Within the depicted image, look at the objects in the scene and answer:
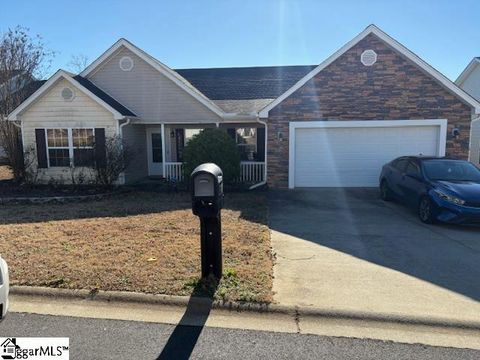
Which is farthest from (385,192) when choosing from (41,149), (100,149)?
(41,149)

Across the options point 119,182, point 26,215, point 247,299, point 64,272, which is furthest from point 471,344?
point 119,182

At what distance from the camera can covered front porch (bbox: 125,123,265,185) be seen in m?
14.8

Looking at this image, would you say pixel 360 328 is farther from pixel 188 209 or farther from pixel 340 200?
pixel 340 200

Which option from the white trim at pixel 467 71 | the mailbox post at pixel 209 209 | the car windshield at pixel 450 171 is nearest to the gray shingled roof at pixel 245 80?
the car windshield at pixel 450 171

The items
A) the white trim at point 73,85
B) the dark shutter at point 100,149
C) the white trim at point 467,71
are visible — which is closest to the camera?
the dark shutter at point 100,149

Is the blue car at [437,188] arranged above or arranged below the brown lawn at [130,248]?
above

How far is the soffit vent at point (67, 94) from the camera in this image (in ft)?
45.6

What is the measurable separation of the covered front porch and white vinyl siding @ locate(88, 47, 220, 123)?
2.05 ft

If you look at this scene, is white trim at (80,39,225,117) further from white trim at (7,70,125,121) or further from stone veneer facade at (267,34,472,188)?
stone veneer facade at (267,34,472,188)

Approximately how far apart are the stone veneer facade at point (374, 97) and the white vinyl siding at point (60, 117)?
21.0 ft

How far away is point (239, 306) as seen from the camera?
4.23m

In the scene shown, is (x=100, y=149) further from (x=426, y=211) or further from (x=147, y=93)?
(x=426, y=211)

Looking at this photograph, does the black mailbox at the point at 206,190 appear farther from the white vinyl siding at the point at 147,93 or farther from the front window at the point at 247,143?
the front window at the point at 247,143

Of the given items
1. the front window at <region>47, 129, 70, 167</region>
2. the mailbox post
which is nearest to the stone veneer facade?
the front window at <region>47, 129, 70, 167</region>
